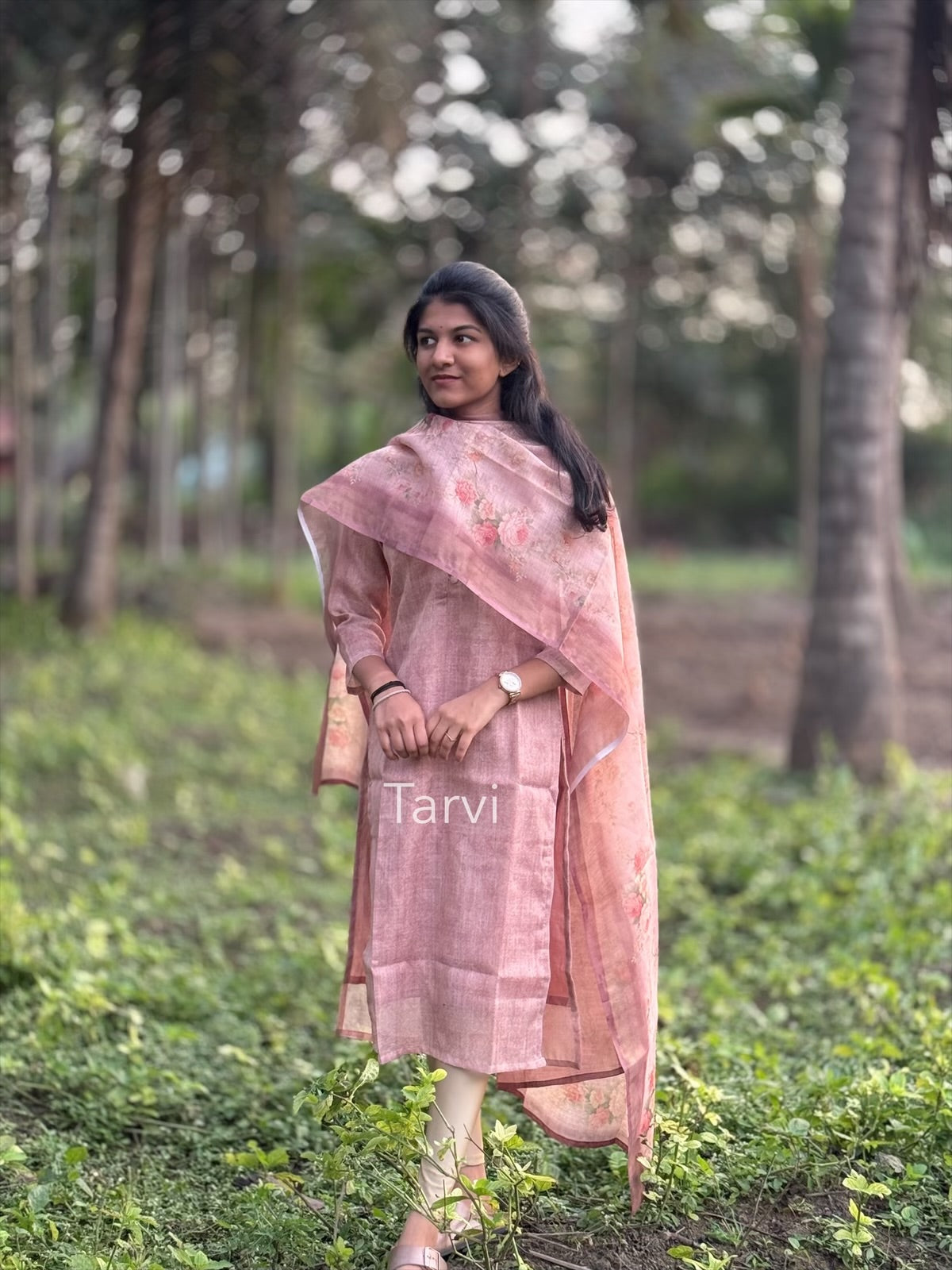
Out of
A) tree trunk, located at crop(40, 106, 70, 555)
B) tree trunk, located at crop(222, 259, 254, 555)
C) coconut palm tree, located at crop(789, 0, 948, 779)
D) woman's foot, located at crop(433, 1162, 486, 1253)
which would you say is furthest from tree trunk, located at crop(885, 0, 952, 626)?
tree trunk, located at crop(222, 259, 254, 555)

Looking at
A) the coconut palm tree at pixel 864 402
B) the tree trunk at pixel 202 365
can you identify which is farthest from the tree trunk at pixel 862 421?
the tree trunk at pixel 202 365

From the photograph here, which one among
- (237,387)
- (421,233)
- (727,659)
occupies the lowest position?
(727,659)

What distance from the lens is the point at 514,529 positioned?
7.80ft

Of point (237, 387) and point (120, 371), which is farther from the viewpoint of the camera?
point (237, 387)

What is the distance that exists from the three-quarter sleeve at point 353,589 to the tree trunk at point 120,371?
767 centimetres

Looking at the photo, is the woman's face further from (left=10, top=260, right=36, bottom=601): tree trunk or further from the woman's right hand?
(left=10, top=260, right=36, bottom=601): tree trunk

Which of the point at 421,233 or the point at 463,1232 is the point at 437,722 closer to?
the point at 463,1232

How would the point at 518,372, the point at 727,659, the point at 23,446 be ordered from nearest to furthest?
the point at 518,372 < the point at 727,659 < the point at 23,446

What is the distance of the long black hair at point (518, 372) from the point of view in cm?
238

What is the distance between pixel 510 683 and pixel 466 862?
0.31m

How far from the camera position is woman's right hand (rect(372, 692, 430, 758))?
90.5 inches

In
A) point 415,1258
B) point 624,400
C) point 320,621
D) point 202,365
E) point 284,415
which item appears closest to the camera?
point 415,1258

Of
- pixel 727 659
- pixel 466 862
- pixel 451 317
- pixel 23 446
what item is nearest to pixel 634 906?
pixel 466 862

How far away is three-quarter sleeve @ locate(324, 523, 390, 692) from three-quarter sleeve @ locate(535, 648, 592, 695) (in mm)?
300
